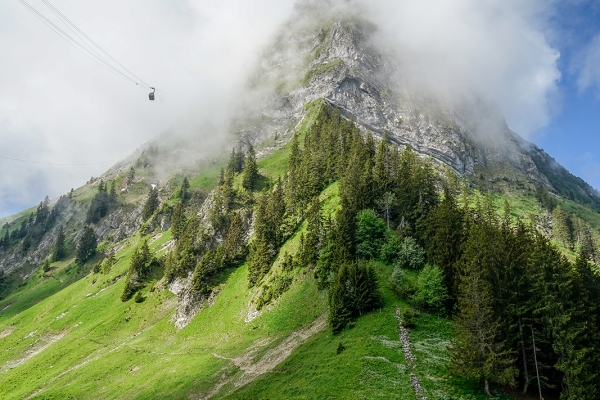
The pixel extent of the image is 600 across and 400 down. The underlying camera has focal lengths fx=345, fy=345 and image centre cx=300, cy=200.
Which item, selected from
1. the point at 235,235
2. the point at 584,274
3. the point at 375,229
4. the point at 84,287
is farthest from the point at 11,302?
the point at 584,274

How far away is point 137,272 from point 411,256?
90.0 metres

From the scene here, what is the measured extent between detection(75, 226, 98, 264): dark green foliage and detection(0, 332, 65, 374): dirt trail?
8369 cm

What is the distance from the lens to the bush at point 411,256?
60.6 meters

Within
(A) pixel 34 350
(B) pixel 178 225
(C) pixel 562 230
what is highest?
(B) pixel 178 225

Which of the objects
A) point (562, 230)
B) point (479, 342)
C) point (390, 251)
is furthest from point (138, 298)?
point (562, 230)

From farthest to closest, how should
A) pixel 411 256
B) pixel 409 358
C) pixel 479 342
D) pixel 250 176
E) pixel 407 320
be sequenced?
pixel 250 176, pixel 411 256, pixel 407 320, pixel 409 358, pixel 479 342

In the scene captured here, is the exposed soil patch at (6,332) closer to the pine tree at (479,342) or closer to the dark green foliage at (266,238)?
the dark green foliage at (266,238)

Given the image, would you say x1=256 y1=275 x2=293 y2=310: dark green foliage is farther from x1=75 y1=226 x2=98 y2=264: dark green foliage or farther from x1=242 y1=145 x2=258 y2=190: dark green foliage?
x1=75 y1=226 x2=98 y2=264: dark green foliage

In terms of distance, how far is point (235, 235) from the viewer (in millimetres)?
98938

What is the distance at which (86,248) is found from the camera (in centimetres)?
17950

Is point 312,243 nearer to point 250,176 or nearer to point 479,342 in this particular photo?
point 479,342

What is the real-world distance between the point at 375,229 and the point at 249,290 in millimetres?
32411

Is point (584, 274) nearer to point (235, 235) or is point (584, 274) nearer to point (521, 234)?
point (521, 234)

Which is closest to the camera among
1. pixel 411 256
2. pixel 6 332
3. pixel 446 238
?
pixel 446 238
